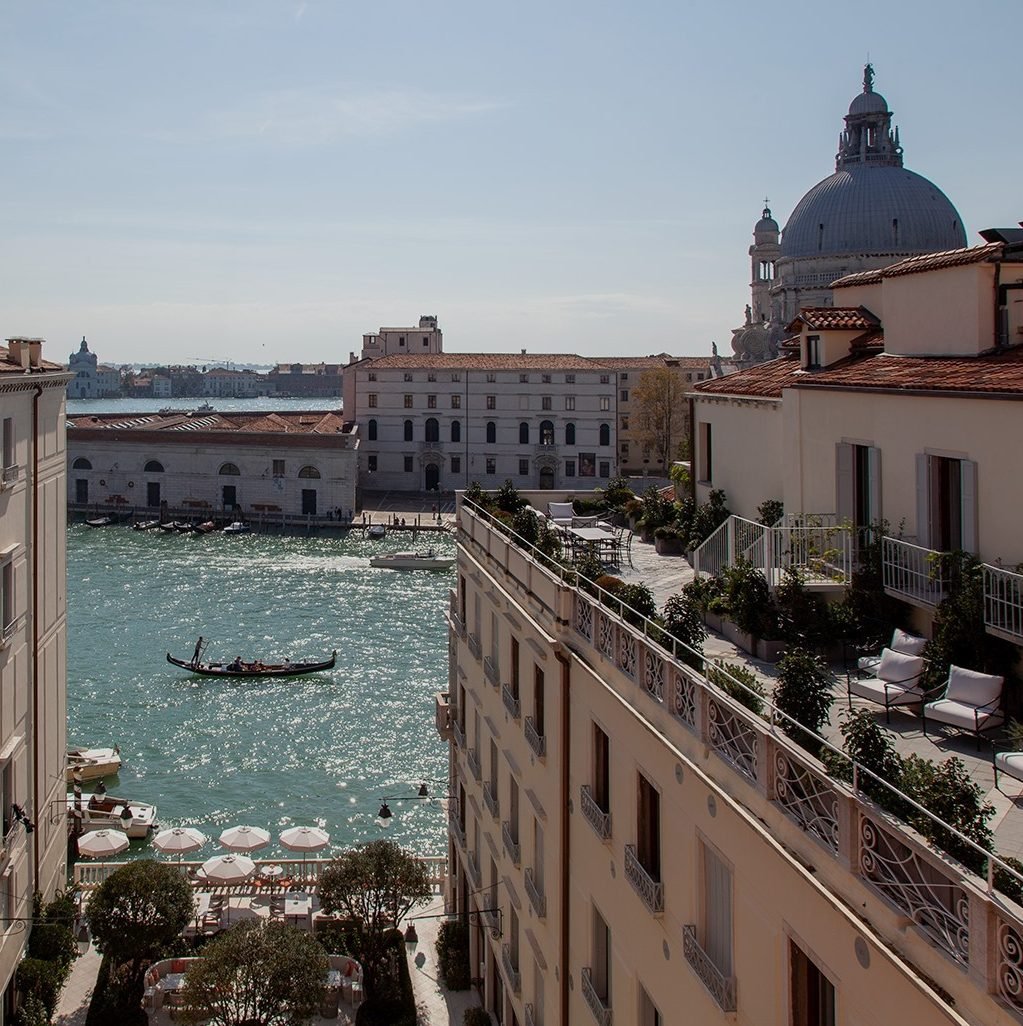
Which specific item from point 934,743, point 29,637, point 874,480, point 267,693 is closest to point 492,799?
point 874,480

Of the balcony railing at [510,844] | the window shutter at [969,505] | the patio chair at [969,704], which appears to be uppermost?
the window shutter at [969,505]

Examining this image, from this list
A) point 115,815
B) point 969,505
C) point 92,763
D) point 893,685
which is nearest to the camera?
point 893,685

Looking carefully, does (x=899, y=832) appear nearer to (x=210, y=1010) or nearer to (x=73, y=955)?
(x=210, y=1010)

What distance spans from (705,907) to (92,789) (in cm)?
1824

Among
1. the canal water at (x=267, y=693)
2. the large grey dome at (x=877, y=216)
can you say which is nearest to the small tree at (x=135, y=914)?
the canal water at (x=267, y=693)

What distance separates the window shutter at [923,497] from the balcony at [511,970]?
5174 mm

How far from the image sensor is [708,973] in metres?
5.61

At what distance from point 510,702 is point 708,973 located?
194 inches

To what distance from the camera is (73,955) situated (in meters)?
13.7

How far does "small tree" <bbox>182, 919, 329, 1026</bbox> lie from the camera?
12289 millimetres

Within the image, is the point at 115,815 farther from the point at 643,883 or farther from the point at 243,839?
the point at 643,883

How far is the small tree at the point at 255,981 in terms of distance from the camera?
40.3 feet

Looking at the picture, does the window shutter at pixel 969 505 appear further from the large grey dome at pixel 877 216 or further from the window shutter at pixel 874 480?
the large grey dome at pixel 877 216

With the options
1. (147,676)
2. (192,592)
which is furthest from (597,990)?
(192,592)
